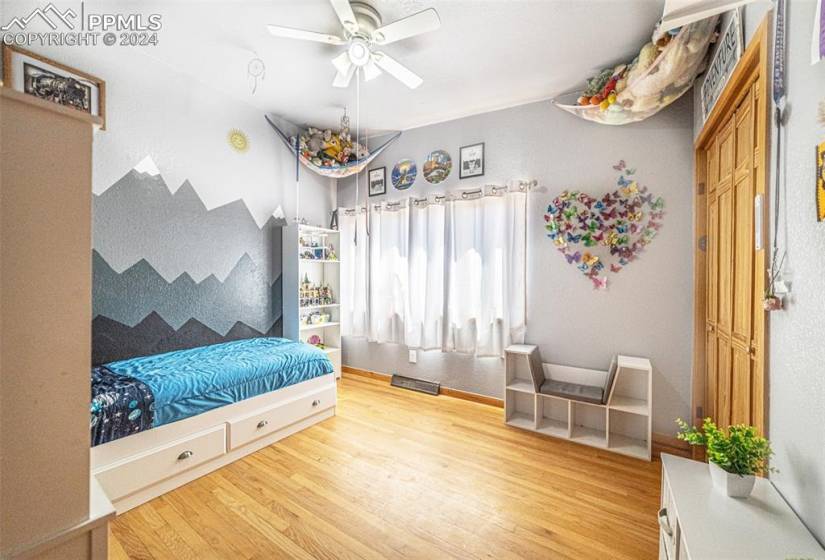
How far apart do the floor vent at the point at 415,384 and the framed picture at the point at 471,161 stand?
2213 mm

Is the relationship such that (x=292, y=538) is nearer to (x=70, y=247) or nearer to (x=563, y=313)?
(x=70, y=247)

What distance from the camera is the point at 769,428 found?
1.17 metres

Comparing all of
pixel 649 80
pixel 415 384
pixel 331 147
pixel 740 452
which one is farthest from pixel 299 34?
pixel 415 384

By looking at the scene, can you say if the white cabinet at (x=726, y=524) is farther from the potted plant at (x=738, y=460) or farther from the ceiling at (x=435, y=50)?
the ceiling at (x=435, y=50)

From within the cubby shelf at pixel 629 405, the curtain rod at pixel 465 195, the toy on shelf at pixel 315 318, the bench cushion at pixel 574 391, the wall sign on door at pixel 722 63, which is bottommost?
the cubby shelf at pixel 629 405

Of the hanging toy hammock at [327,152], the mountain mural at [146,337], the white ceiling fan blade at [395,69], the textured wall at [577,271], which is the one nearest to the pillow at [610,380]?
the textured wall at [577,271]

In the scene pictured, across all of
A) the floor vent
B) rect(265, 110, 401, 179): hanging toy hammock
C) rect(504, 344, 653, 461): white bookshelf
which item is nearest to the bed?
the floor vent

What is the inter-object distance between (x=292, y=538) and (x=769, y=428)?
6.71ft

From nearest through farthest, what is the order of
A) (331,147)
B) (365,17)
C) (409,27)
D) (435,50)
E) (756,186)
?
(756,186), (409,27), (365,17), (435,50), (331,147)

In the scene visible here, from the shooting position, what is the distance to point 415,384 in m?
3.65

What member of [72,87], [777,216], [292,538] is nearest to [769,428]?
[777,216]

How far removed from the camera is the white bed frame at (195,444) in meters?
1.77

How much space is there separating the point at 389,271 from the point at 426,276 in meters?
0.50

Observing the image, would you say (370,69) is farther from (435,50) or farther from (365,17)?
(435,50)
